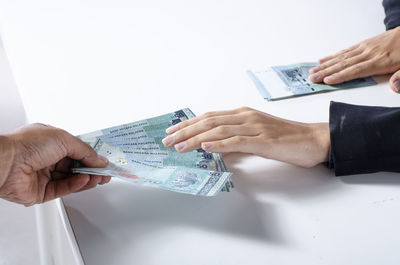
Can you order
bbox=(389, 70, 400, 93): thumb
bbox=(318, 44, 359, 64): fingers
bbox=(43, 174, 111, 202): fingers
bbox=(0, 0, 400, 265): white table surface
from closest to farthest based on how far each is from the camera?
bbox=(0, 0, 400, 265): white table surface, bbox=(43, 174, 111, 202): fingers, bbox=(389, 70, 400, 93): thumb, bbox=(318, 44, 359, 64): fingers

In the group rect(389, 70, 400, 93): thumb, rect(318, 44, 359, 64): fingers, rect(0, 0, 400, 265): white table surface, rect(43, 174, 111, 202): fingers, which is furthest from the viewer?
rect(318, 44, 359, 64): fingers

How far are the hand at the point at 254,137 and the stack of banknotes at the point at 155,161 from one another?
32mm

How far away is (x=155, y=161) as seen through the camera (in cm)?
85

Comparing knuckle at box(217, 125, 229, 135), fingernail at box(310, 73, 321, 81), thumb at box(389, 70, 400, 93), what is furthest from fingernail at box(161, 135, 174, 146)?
thumb at box(389, 70, 400, 93)

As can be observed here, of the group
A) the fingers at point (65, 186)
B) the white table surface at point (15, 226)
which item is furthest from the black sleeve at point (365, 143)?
the white table surface at point (15, 226)

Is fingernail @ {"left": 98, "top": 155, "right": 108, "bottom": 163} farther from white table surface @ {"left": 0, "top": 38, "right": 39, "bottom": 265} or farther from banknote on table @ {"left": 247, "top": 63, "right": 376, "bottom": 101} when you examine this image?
white table surface @ {"left": 0, "top": 38, "right": 39, "bottom": 265}

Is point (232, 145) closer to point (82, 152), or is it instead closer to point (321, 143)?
point (321, 143)

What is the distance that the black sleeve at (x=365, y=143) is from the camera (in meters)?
0.85

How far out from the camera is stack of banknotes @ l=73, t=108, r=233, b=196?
77 cm

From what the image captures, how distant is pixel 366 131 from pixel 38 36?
3.75 ft

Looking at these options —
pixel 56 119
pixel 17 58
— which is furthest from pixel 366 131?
pixel 17 58

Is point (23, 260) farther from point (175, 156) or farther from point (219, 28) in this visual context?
point (219, 28)

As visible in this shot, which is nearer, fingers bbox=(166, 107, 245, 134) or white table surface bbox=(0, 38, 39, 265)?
fingers bbox=(166, 107, 245, 134)

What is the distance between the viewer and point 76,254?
0.71 m
